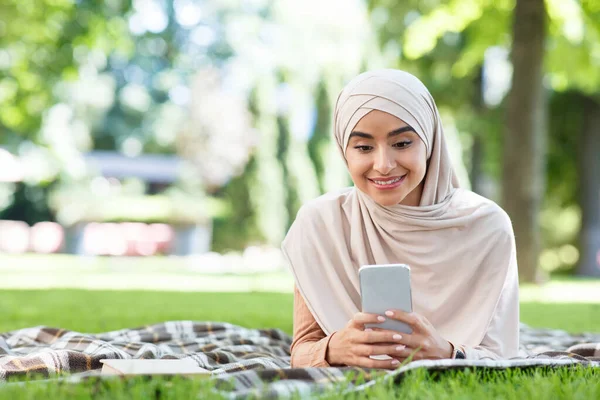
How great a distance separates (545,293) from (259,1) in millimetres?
26551

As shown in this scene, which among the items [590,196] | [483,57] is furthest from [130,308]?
[590,196]

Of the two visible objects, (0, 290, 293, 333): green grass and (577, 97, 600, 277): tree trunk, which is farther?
(577, 97, 600, 277): tree trunk

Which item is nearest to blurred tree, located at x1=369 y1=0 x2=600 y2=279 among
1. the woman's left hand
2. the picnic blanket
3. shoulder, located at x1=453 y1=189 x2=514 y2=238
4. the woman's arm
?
the picnic blanket

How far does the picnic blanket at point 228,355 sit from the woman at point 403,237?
249 millimetres

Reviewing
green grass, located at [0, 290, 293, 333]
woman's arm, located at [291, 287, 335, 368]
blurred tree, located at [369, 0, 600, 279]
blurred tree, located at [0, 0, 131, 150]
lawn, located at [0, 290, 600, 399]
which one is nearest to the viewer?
lawn, located at [0, 290, 600, 399]

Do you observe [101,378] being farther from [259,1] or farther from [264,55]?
[259,1]

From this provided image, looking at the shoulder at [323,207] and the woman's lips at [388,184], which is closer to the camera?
the woman's lips at [388,184]

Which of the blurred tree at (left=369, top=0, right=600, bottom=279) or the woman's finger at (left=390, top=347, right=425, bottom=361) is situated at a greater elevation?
the blurred tree at (left=369, top=0, right=600, bottom=279)

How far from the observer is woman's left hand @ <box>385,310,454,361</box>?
7.89ft

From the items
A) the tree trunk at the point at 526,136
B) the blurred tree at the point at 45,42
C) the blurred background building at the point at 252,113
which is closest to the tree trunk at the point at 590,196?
the blurred background building at the point at 252,113

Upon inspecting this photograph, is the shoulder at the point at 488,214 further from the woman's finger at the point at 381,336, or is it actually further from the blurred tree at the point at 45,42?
the blurred tree at the point at 45,42

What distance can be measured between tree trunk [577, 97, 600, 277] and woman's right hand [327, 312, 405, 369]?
15620 millimetres

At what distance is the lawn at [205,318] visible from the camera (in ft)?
6.54

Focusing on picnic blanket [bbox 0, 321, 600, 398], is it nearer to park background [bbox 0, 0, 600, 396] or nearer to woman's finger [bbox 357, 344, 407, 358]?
woman's finger [bbox 357, 344, 407, 358]
